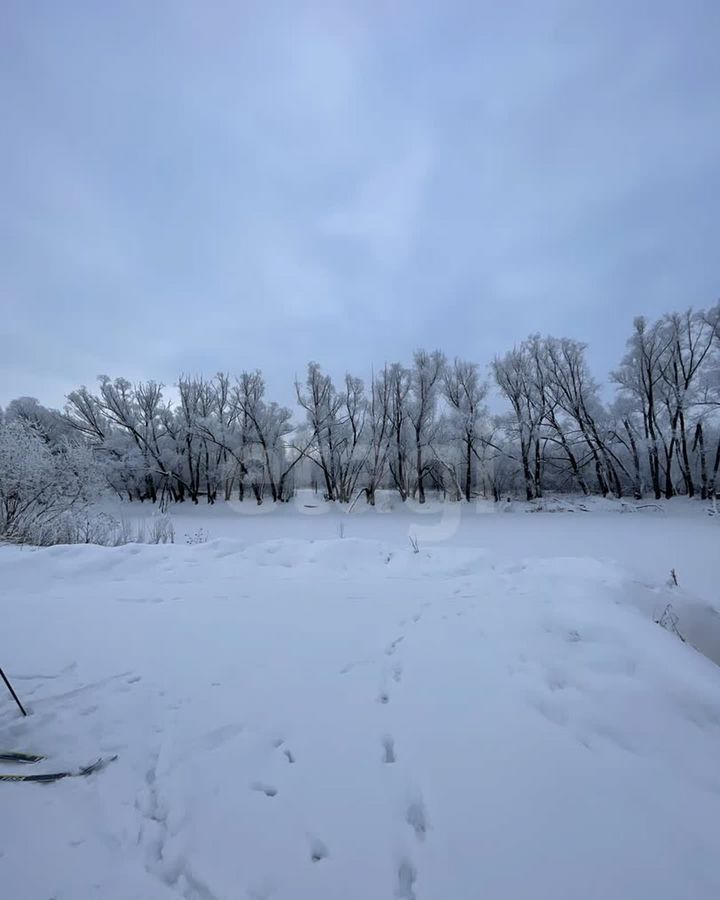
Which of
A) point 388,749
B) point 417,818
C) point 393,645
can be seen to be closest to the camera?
point 417,818

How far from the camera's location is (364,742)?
2.36 m

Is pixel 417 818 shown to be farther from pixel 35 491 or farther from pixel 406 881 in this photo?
pixel 35 491

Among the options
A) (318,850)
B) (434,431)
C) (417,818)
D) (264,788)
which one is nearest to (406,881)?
(417,818)

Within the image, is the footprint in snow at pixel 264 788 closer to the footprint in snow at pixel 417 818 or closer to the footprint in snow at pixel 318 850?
the footprint in snow at pixel 318 850

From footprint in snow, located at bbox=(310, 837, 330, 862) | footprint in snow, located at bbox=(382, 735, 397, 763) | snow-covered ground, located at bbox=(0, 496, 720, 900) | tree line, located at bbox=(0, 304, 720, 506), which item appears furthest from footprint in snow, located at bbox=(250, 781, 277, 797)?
tree line, located at bbox=(0, 304, 720, 506)

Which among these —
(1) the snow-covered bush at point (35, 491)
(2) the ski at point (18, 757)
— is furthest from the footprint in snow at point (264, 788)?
(1) the snow-covered bush at point (35, 491)

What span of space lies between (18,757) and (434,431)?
2317 centimetres

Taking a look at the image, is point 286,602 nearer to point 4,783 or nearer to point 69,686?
point 69,686

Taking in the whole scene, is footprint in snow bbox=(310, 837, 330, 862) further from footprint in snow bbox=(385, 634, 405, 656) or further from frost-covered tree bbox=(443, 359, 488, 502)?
frost-covered tree bbox=(443, 359, 488, 502)

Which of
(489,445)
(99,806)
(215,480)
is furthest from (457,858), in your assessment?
(215,480)

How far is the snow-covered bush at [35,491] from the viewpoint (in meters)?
9.23

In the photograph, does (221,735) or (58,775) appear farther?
(221,735)

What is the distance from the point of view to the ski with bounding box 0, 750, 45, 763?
2186mm

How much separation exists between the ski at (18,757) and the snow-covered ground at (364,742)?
8cm
